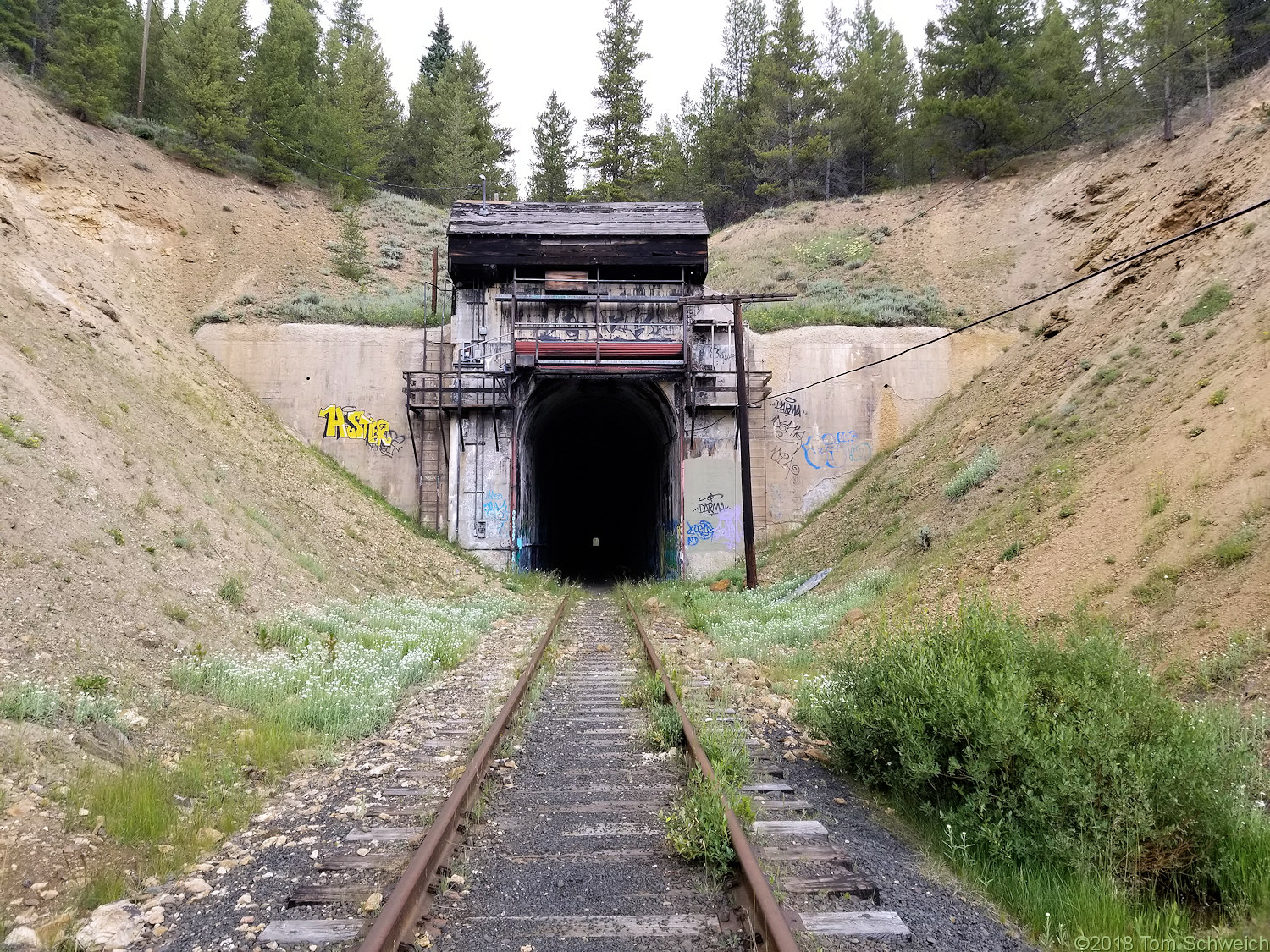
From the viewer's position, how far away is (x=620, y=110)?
46500 millimetres

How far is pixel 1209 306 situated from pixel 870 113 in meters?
36.8

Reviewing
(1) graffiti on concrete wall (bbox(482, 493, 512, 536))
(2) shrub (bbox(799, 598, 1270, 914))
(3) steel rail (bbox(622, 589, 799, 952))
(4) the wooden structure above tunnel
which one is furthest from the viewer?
(4) the wooden structure above tunnel

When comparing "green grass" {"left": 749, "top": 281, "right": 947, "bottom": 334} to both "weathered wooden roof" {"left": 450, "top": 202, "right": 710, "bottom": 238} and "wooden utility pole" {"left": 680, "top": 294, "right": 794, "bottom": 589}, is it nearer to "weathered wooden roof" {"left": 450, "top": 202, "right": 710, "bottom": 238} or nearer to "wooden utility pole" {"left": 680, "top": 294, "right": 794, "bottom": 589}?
"weathered wooden roof" {"left": 450, "top": 202, "right": 710, "bottom": 238}

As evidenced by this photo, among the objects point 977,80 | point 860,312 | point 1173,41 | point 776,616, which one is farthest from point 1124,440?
point 977,80

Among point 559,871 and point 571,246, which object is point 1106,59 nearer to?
point 571,246

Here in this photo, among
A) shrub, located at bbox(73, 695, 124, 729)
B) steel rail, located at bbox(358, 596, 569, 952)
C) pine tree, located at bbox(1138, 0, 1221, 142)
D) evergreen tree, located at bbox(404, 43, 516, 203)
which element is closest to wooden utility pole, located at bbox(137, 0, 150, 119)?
evergreen tree, located at bbox(404, 43, 516, 203)

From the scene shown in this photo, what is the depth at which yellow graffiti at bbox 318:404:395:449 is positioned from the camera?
20625mm

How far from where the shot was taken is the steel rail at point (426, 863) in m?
2.95

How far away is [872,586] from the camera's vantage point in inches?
481

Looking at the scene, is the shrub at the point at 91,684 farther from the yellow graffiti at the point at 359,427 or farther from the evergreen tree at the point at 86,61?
the evergreen tree at the point at 86,61

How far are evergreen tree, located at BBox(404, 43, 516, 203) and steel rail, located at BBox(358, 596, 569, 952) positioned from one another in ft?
143

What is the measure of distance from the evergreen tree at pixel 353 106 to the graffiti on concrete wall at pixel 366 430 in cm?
2100

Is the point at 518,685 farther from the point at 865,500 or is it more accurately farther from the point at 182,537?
the point at 865,500

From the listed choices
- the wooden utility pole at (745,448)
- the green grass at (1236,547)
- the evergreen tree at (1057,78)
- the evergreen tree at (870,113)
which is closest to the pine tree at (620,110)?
the evergreen tree at (870,113)
